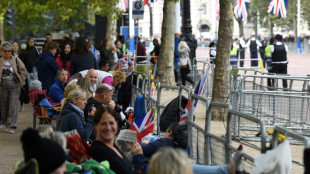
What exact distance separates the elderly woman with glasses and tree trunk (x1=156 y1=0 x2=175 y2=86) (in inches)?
387

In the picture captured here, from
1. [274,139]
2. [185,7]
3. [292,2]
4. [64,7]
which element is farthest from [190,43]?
[292,2]

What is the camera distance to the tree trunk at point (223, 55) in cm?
1513

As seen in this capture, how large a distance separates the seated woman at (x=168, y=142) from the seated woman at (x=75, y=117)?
0.83 metres

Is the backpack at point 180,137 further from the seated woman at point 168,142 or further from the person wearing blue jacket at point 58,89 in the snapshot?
the person wearing blue jacket at point 58,89

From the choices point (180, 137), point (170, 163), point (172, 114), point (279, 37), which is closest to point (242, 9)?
point (279, 37)

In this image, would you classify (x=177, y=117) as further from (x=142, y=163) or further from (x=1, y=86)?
(x=1, y=86)

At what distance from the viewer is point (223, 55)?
1535 centimetres

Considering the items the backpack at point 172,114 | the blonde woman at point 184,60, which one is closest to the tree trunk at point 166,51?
the blonde woman at point 184,60

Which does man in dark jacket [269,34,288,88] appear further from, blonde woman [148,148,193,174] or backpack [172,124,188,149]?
blonde woman [148,148,193,174]

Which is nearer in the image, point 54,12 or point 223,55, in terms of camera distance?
point 223,55

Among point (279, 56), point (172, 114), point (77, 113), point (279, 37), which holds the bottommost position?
point (172, 114)

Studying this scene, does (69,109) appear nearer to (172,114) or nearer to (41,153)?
(172,114)

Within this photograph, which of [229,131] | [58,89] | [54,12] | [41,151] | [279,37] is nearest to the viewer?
[41,151]

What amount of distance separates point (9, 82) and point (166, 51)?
10359 mm
